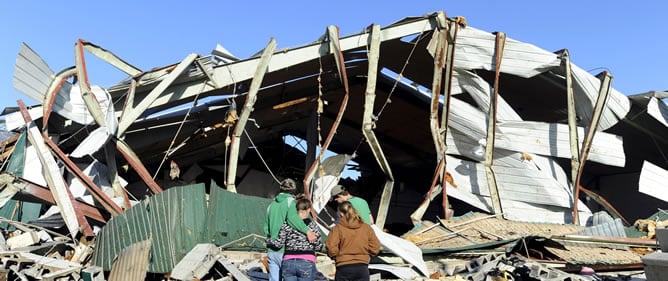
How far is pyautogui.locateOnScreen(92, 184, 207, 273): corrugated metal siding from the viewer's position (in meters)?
8.09

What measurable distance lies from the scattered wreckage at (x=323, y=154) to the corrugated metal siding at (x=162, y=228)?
0.09ft

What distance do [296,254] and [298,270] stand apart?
157 millimetres

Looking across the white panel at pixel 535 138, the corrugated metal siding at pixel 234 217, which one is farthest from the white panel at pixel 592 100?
the corrugated metal siding at pixel 234 217

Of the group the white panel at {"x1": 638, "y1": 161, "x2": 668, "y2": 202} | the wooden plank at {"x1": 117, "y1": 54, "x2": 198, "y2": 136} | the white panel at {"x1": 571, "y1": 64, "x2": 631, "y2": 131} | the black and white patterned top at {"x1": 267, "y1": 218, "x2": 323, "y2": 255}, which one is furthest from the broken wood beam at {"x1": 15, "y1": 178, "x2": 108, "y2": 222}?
the white panel at {"x1": 638, "y1": 161, "x2": 668, "y2": 202}

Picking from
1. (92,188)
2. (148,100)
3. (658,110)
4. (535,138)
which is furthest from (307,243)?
(658,110)

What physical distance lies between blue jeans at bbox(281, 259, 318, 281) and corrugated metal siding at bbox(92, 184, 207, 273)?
9.85ft

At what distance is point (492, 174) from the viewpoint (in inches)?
575

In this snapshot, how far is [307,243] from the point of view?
5625mm

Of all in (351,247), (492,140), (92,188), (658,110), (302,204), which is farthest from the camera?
(658,110)

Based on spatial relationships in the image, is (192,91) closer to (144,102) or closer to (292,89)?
(144,102)

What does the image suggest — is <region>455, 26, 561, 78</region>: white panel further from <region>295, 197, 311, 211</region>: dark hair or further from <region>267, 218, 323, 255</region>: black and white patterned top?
<region>267, 218, 323, 255</region>: black and white patterned top

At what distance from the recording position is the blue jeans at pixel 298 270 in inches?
219

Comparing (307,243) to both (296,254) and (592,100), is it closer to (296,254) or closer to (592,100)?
(296,254)

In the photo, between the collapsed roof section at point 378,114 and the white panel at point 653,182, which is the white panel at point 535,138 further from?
the white panel at point 653,182
